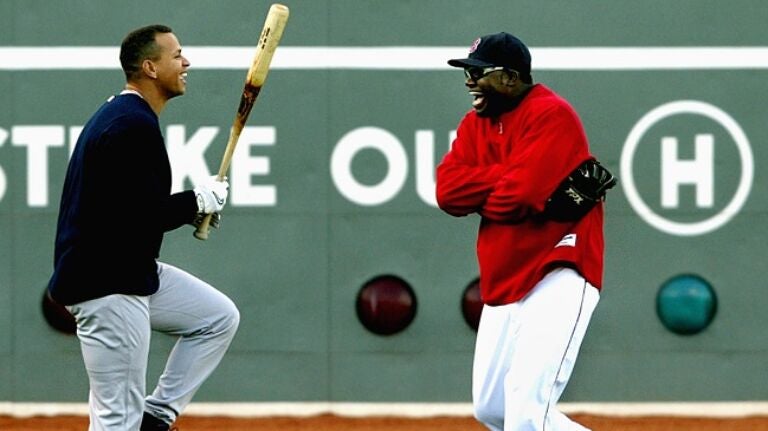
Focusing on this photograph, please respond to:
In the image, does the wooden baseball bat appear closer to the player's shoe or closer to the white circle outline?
the player's shoe

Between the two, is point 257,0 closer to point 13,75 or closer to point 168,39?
point 13,75

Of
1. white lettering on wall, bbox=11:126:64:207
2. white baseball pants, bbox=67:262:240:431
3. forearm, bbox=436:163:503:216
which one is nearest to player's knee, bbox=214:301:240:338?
white baseball pants, bbox=67:262:240:431

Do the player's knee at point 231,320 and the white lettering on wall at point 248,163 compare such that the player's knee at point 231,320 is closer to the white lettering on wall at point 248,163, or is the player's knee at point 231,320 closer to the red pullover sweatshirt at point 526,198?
the red pullover sweatshirt at point 526,198

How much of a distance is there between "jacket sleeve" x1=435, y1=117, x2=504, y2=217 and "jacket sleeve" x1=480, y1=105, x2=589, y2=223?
3.2 inches

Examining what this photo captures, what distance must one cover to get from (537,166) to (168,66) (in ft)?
5.14

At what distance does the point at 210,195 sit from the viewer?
680 centimetres

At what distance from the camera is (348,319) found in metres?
9.04

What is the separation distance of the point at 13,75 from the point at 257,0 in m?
1.39

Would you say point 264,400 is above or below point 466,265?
below

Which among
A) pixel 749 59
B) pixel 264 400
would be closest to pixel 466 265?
pixel 264 400

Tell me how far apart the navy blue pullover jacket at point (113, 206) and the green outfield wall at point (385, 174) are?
2466 mm

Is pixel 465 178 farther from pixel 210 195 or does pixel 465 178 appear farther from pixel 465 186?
pixel 210 195

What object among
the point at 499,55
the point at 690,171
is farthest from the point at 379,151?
the point at 499,55

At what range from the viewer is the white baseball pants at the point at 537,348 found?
6.35m
